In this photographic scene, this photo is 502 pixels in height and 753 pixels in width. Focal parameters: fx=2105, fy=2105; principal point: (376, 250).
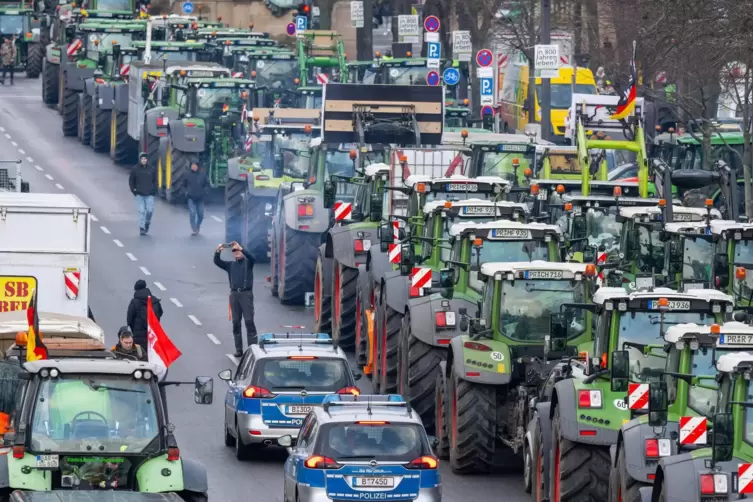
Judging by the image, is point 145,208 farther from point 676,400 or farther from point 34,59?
point 34,59

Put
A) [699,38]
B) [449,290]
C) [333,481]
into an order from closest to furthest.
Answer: [333,481] < [449,290] < [699,38]

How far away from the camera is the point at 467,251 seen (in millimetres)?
22891

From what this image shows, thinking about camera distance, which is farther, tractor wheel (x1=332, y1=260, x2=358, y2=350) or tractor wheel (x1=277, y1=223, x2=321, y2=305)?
tractor wheel (x1=277, y1=223, x2=321, y2=305)

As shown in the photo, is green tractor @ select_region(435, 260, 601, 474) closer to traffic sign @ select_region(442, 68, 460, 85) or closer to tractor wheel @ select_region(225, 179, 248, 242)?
tractor wheel @ select_region(225, 179, 248, 242)

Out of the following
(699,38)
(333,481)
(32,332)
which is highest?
(699,38)

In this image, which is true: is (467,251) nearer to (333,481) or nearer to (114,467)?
(333,481)

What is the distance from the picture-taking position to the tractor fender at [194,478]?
15727 millimetres

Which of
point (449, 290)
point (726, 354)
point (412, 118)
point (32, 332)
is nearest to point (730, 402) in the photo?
point (726, 354)

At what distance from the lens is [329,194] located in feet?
97.7

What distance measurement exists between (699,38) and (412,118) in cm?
766

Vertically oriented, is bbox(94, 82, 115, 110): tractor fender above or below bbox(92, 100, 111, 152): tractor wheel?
above

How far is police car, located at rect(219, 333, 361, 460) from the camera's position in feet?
71.1

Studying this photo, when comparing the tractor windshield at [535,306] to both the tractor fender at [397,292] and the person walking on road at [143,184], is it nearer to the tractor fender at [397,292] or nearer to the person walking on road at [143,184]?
the tractor fender at [397,292]

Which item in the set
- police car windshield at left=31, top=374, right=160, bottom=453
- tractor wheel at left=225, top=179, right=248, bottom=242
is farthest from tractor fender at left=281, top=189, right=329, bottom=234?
police car windshield at left=31, top=374, right=160, bottom=453
